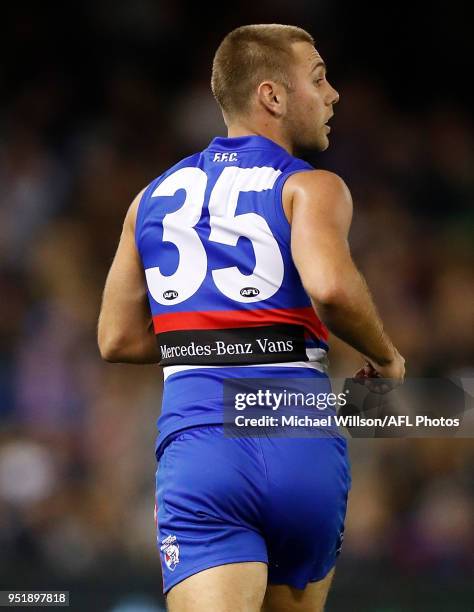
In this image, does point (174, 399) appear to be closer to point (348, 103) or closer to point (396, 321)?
point (396, 321)

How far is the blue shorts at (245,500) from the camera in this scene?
2.89m

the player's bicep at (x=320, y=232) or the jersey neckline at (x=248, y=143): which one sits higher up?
the jersey neckline at (x=248, y=143)

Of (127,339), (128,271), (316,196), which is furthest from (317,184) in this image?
(127,339)

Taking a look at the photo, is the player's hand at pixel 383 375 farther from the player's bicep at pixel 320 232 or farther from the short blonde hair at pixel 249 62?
the short blonde hair at pixel 249 62

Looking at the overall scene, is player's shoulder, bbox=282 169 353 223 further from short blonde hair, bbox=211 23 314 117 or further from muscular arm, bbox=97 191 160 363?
muscular arm, bbox=97 191 160 363

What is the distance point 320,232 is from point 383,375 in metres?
0.49

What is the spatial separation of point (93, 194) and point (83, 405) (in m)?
1.96

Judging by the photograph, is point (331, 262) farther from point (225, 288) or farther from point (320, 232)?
point (225, 288)

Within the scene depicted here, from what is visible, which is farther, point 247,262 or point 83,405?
point 83,405

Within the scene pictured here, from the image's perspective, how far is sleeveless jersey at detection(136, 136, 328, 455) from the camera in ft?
9.93

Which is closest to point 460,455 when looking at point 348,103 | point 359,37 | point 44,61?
point 348,103

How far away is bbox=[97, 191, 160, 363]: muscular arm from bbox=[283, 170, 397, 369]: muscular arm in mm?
580

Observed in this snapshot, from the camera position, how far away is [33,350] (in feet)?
24.5
